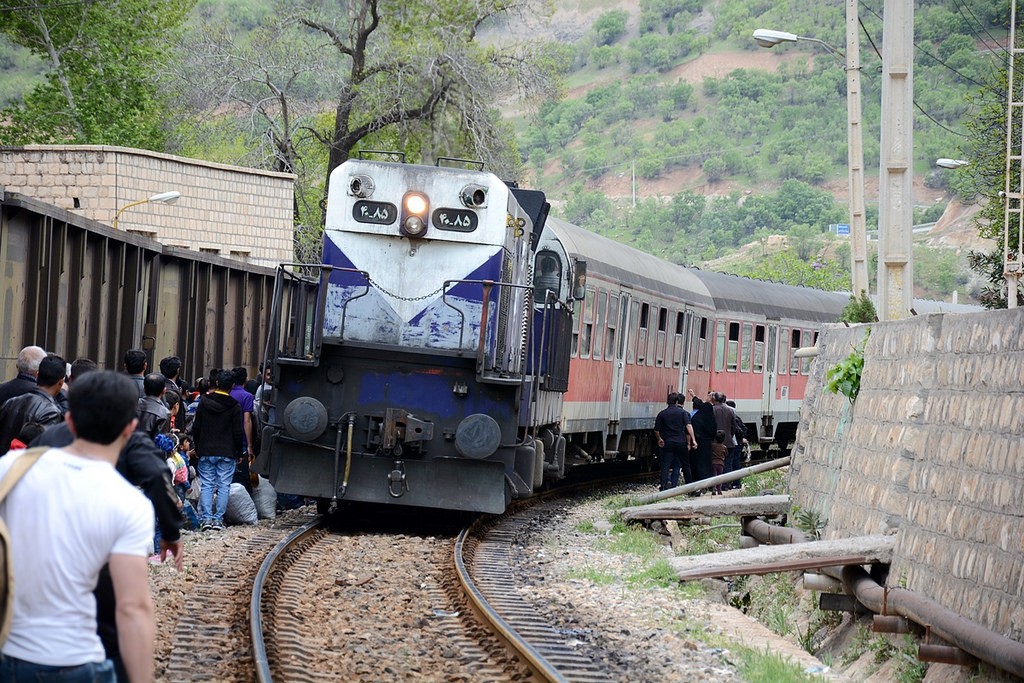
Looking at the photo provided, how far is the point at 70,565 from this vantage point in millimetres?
4066

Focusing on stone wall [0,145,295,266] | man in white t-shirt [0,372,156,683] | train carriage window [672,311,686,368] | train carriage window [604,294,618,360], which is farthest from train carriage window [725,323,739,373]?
man in white t-shirt [0,372,156,683]

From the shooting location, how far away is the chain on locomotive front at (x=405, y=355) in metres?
13.6

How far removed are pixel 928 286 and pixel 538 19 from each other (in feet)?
215

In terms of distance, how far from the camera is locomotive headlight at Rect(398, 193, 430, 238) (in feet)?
46.2

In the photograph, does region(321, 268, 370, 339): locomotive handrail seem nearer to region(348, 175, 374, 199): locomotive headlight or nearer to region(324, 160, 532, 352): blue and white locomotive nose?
region(324, 160, 532, 352): blue and white locomotive nose

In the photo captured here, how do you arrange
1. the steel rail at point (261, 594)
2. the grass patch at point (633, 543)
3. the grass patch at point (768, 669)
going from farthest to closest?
the grass patch at point (633, 543) → the grass patch at point (768, 669) → the steel rail at point (261, 594)

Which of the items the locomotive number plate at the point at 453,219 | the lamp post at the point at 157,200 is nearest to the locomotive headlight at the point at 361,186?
the locomotive number plate at the point at 453,219

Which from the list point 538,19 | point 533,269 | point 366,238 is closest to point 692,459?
point 533,269

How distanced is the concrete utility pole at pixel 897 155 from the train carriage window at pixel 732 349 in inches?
567

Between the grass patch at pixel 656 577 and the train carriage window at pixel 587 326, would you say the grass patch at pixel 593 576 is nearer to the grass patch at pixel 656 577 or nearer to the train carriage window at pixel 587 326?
the grass patch at pixel 656 577

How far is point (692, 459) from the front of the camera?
70.1 feet

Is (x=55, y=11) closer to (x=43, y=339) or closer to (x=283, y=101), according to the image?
(x=283, y=101)

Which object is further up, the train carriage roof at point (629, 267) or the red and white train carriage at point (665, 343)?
the train carriage roof at point (629, 267)

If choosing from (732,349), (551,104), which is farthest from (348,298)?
(551,104)
